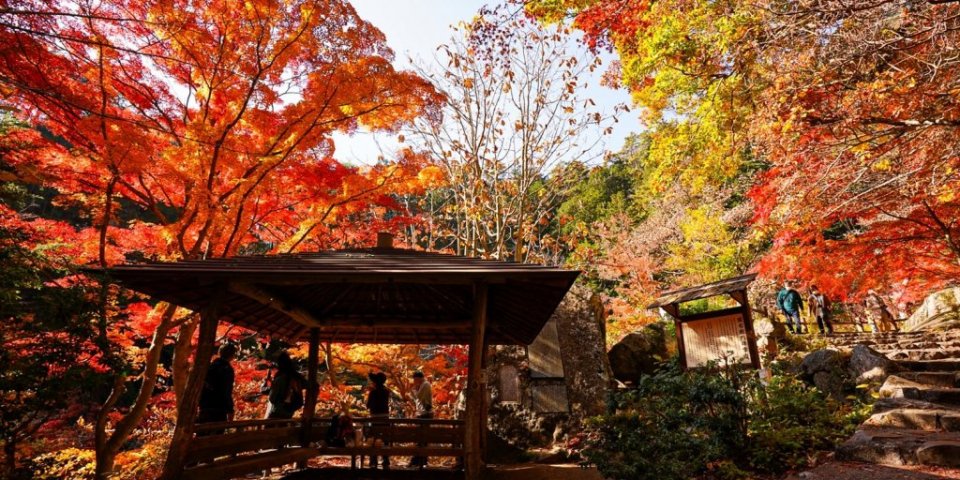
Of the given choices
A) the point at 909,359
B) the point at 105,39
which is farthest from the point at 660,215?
the point at 105,39

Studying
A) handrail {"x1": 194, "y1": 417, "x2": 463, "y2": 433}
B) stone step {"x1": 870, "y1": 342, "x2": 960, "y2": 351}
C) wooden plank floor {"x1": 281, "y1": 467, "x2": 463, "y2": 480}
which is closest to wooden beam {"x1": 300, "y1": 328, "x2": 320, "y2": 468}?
handrail {"x1": 194, "y1": 417, "x2": 463, "y2": 433}

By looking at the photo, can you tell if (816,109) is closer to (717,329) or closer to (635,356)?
(717,329)

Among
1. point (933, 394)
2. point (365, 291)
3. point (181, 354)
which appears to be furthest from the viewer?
point (181, 354)

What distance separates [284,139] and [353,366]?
6.58 m

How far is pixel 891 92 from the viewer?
5.94 meters

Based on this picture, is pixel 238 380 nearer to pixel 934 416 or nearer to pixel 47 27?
pixel 47 27

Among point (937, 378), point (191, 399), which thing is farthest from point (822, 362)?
point (191, 399)

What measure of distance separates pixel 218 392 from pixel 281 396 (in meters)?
0.90

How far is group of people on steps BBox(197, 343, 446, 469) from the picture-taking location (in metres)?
6.11

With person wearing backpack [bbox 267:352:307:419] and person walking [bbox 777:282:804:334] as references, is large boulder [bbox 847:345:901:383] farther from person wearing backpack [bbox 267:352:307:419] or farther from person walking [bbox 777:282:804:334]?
person wearing backpack [bbox 267:352:307:419]

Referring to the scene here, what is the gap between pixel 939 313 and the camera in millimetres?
13039

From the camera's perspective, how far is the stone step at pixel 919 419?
204 inches

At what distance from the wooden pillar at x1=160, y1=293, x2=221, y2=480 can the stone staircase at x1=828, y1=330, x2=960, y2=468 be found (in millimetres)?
6677

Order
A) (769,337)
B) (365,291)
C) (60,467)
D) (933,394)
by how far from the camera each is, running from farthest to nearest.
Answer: (769,337)
(60,467)
(365,291)
(933,394)
